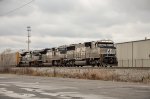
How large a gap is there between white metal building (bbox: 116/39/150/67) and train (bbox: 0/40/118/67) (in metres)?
1.35

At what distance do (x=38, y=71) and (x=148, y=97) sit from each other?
34643 millimetres

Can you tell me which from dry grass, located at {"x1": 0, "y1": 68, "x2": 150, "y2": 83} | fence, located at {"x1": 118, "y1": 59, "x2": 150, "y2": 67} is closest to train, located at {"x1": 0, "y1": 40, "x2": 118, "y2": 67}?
fence, located at {"x1": 118, "y1": 59, "x2": 150, "y2": 67}

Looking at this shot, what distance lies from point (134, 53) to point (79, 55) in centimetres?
803

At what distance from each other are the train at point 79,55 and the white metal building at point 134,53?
135cm

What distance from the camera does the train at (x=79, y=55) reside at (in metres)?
40.8

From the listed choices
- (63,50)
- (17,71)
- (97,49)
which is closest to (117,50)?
(97,49)

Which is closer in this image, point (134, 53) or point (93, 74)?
point (93, 74)

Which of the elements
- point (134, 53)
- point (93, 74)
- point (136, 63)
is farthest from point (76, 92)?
point (134, 53)

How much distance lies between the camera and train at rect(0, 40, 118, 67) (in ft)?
134

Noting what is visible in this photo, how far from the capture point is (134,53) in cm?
3903

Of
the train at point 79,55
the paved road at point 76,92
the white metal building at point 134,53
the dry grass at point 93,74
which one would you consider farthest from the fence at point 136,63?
the paved road at point 76,92

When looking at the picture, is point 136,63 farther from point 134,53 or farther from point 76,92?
point 76,92

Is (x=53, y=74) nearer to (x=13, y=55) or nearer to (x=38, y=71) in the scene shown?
(x=38, y=71)

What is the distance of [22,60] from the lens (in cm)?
6581
